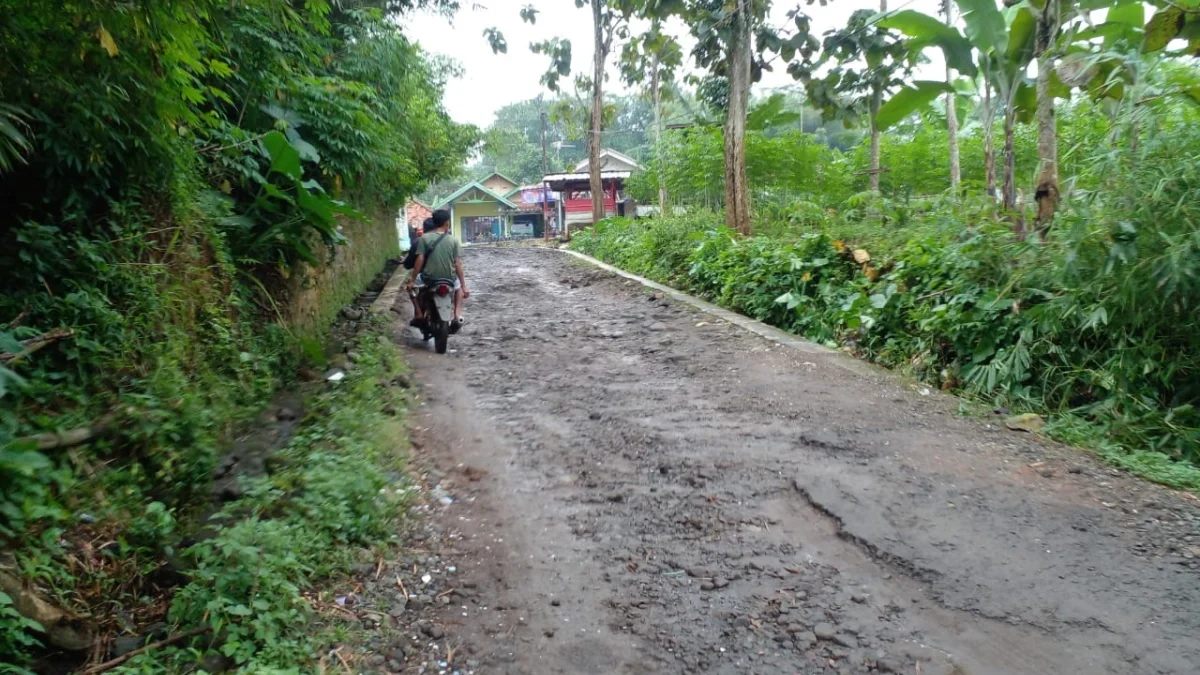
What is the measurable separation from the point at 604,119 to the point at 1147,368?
2383 cm

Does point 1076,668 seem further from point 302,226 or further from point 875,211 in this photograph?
point 875,211

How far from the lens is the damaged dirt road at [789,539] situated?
3123 mm

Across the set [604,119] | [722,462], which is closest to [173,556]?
[722,462]

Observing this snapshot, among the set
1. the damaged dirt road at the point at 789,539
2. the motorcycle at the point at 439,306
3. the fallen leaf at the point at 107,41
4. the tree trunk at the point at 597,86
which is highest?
the tree trunk at the point at 597,86

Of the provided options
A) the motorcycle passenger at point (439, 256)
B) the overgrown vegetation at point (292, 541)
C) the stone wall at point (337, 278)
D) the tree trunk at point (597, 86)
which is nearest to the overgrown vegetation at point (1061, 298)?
the motorcycle passenger at point (439, 256)

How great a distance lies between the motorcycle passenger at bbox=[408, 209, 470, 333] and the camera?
860 cm

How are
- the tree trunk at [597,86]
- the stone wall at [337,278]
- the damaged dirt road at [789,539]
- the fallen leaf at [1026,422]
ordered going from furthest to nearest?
the tree trunk at [597,86] → the stone wall at [337,278] → the fallen leaf at [1026,422] → the damaged dirt road at [789,539]

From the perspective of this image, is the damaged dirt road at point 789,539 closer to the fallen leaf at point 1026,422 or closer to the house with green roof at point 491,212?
the fallen leaf at point 1026,422

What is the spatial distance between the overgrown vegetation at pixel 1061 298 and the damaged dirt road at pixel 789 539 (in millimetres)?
616

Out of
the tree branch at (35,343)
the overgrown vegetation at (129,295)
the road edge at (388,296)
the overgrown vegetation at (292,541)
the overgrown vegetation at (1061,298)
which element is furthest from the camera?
the road edge at (388,296)

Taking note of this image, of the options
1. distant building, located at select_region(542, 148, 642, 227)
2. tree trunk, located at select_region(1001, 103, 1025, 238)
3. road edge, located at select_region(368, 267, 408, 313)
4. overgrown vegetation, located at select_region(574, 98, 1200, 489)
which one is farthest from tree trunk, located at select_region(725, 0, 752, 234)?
distant building, located at select_region(542, 148, 642, 227)

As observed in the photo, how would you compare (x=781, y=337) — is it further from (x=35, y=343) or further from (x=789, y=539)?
(x=35, y=343)

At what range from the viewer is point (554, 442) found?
5617 millimetres

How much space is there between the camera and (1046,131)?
24.4ft
